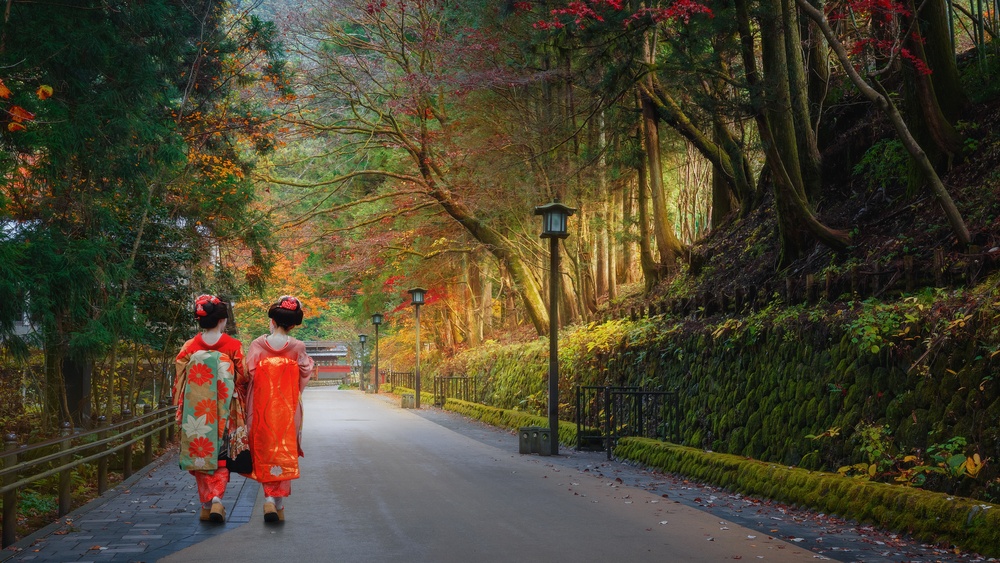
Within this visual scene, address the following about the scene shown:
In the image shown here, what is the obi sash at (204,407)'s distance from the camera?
8.10m

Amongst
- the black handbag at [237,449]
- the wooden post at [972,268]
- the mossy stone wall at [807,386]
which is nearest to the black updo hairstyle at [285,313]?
the black handbag at [237,449]

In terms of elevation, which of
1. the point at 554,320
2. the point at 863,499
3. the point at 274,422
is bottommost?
the point at 863,499

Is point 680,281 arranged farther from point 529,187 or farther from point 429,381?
point 429,381

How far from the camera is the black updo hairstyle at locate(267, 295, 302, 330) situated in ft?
27.6

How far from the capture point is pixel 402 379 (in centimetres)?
4541

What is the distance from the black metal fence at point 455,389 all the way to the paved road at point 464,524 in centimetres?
1580

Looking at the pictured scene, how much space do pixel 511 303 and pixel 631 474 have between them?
77.4ft

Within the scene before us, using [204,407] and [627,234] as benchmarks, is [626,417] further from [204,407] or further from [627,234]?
[204,407]

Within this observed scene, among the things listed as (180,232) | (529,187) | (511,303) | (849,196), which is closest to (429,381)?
(511,303)

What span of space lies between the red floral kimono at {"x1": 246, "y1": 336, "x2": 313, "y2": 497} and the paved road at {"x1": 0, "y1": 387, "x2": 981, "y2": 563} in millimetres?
447

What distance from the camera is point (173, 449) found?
16.5 meters

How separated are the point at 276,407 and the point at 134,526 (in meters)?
1.52

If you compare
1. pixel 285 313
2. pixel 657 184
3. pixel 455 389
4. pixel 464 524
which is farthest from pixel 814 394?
pixel 455 389

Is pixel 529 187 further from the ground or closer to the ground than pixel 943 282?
further from the ground
